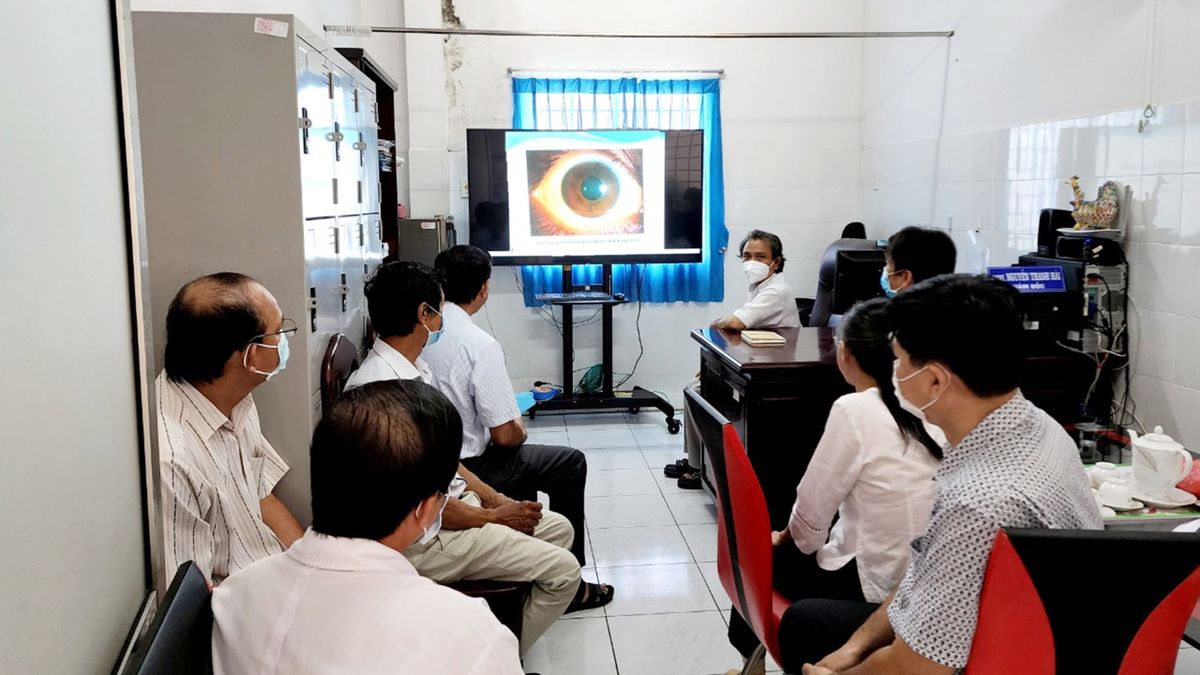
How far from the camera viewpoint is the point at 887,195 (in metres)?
6.02

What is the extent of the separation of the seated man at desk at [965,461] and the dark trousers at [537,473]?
166 cm

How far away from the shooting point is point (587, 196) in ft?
19.5

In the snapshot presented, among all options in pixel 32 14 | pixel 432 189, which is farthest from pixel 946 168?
pixel 32 14

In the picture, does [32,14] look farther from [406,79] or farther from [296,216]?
[406,79]

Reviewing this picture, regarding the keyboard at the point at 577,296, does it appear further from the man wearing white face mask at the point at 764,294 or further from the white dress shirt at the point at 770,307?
the white dress shirt at the point at 770,307

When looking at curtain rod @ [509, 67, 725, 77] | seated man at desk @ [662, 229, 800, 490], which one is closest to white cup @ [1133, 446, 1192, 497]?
seated man at desk @ [662, 229, 800, 490]

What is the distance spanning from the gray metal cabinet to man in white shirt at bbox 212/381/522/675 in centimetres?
127

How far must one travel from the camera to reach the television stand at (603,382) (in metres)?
5.78

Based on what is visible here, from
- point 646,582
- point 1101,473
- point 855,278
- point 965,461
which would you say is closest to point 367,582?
point 965,461

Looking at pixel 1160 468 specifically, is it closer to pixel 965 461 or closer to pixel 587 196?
pixel 965 461

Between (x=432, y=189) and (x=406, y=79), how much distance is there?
707 mm

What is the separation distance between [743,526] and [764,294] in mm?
2730

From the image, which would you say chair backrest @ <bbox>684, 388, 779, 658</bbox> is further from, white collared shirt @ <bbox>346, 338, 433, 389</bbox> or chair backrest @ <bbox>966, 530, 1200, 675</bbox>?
white collared shirt @ <bbox>346, 338, 433, 389</bbox>

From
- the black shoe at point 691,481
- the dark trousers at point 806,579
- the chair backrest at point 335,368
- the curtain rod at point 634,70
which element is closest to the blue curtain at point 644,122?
the curtain rod at point 634,70
